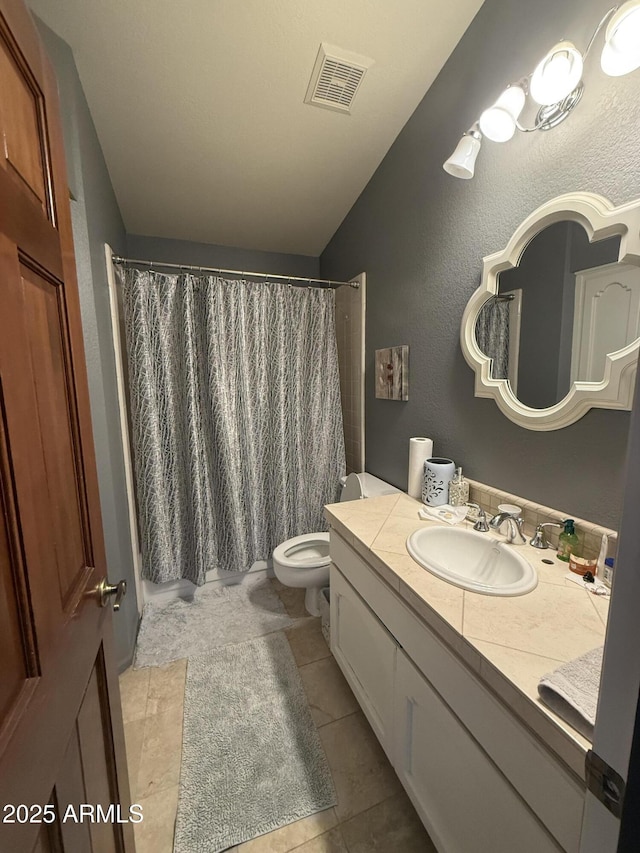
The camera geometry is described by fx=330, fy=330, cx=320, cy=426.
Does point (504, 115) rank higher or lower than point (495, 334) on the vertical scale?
higher

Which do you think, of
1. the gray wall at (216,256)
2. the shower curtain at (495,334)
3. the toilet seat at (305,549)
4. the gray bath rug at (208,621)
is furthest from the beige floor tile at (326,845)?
the gray wall at (216,256)

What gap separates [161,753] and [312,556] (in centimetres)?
104

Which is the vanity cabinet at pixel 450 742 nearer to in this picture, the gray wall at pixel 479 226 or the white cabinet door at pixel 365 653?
the white cabinet door at pixel 365 653

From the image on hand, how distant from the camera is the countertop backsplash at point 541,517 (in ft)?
3.22

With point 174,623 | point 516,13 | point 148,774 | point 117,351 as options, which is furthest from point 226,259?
point 148,774

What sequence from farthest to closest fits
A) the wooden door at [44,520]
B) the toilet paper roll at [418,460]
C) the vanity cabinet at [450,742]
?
the toilet paper roll at [418,460] → the vanity cabinet at [450,742] → the wooden door at [44,520]

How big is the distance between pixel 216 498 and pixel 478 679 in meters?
1.69

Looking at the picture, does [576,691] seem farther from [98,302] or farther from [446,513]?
[98,302]

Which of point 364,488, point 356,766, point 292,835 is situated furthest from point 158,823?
point 364,488

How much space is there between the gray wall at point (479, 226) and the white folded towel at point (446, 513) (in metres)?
0.17

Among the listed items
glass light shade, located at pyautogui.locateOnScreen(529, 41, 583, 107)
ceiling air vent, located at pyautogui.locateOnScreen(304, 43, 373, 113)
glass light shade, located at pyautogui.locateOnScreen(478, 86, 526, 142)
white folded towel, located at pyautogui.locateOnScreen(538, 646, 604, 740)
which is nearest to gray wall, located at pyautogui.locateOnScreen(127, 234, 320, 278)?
ceiling air vent, located at pyautogui.locateOnScreen(304, 43, 373, 113)

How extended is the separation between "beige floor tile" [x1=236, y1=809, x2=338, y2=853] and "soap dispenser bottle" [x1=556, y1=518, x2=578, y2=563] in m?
1.10

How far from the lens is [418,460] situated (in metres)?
1.55

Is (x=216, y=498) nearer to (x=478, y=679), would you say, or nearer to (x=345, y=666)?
(x=345, y=666)
